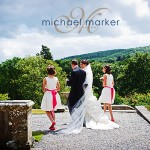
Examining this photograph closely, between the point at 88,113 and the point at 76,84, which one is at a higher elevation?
the point at 76,84

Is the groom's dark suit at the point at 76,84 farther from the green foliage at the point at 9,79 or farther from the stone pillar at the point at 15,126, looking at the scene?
the green foliage at the point at 9,79

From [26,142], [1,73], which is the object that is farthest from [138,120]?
[1,73]

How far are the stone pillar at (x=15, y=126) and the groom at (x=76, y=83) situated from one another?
3.35 meters

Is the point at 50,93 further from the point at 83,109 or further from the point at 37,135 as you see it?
the point at 37,135

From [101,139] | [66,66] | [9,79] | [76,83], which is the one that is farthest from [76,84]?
[66,66]

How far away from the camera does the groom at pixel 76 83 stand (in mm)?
10680

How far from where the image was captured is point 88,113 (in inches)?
438

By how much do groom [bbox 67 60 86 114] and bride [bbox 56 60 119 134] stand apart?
0.13 metres

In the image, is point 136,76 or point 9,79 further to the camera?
point 9,79

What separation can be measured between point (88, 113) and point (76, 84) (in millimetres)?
999

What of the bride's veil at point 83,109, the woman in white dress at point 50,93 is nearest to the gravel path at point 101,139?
the bride's veil at point 83,109

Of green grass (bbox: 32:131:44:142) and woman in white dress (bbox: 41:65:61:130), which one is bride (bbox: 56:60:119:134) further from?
green grass (bbox: 32:131:44:142)

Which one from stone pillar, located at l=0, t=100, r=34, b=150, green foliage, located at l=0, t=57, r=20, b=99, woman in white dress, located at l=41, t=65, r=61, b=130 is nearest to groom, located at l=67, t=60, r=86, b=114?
woman in white dress, located at l=41, t=65, r=61, b=130

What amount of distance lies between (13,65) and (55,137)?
51.2 meters
